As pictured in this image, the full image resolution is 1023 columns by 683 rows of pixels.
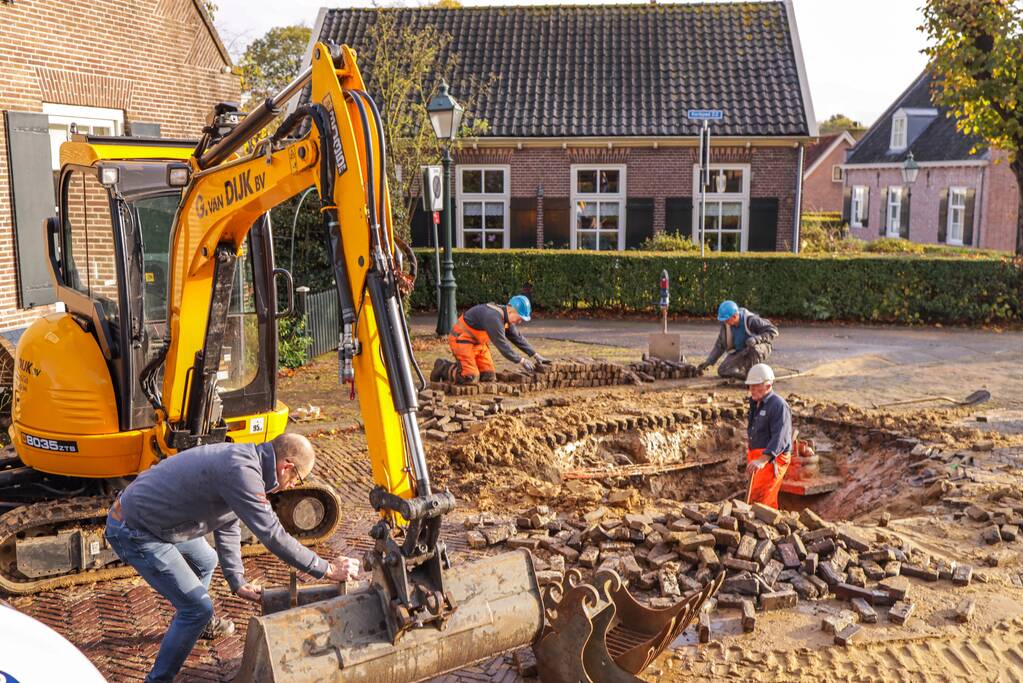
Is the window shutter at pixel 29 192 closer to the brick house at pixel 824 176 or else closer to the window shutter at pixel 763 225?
the window shutter at pixel 763 225

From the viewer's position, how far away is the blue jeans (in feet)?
16.5

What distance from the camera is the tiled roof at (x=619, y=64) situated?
23141mm

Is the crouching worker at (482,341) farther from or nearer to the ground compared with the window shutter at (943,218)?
nearer to the ground

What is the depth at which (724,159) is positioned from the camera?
23.0m

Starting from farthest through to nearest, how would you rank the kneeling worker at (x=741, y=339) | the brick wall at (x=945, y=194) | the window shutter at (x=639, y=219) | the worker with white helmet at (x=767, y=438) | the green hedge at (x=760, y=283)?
the brick wall at (x=945, y=194) → the window shutter at (x=639, y=219) → the green hedge at (x=760, y=283) → the kneeling worker at (x=741, y=339) → the worker with white helmet at (x=767, y=438)

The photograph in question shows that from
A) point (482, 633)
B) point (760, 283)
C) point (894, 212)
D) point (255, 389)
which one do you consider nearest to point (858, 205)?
point (894, 212)

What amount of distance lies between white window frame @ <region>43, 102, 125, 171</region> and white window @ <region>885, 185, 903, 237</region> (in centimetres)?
3192

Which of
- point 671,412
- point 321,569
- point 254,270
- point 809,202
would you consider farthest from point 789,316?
point 809,202

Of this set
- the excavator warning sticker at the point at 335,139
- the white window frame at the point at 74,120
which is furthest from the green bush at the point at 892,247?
the excavator warning sticker at the point at 335,139

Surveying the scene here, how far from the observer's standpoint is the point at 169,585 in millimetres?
5066

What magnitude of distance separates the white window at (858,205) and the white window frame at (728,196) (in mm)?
20364

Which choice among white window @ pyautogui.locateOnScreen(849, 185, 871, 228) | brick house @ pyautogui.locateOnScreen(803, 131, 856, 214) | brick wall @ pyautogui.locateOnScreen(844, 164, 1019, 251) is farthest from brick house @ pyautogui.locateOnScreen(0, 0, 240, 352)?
brick house @ pyautogui.locateOnScreen(803, 131, 856, 214)

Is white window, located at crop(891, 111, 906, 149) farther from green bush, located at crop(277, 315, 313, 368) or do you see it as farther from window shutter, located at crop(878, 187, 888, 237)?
green bush, located at crop(277, 315, 313, 368)

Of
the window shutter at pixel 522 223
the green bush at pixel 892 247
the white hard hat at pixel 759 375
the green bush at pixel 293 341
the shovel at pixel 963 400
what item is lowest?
the shovel at pixel 963 400
